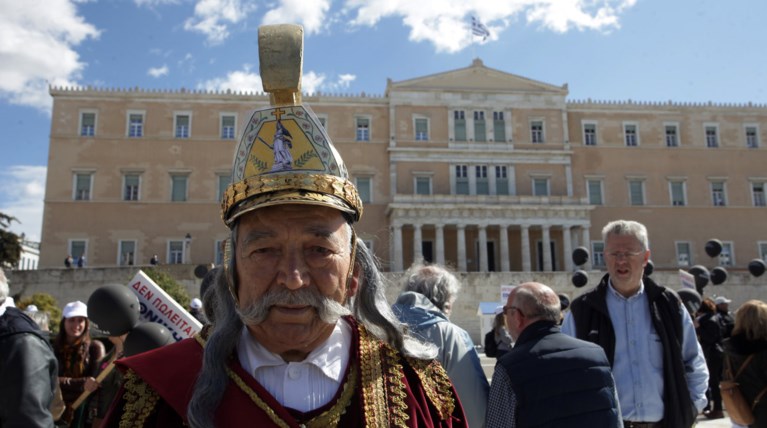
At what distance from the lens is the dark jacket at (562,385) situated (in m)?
2.59

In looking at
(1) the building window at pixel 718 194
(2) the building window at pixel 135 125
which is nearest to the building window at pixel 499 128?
(1) the building window at pixel 718 194

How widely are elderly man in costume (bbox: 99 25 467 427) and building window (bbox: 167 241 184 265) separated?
2987 centimetres

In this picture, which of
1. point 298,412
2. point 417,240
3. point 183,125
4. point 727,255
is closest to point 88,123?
point 183,125

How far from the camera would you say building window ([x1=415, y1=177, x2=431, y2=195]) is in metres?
31.7

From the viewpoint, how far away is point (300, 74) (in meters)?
1.54

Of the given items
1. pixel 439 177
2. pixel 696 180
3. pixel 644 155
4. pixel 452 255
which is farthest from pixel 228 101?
pixel 696 180

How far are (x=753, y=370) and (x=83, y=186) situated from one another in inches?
1266

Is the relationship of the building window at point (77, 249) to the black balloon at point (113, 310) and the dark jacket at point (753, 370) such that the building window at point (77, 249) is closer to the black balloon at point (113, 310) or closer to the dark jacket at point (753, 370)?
the black balloon at point (113, 310)

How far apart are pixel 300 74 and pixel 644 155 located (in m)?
35.4

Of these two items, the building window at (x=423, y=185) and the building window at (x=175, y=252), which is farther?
the building window at (x=423, y=185)

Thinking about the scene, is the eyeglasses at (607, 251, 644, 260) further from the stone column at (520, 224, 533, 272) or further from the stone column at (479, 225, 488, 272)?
the stone column at (520, 224, 533, 272)

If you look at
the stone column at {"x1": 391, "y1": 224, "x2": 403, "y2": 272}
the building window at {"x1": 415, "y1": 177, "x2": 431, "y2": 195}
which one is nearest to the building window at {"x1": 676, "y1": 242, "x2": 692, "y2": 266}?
the building window at {"x1": 415, "y1": 177, "x2": 431, "y2": 195}

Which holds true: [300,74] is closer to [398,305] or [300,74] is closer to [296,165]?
[296,165]

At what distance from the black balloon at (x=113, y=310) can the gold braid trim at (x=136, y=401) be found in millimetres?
2364
